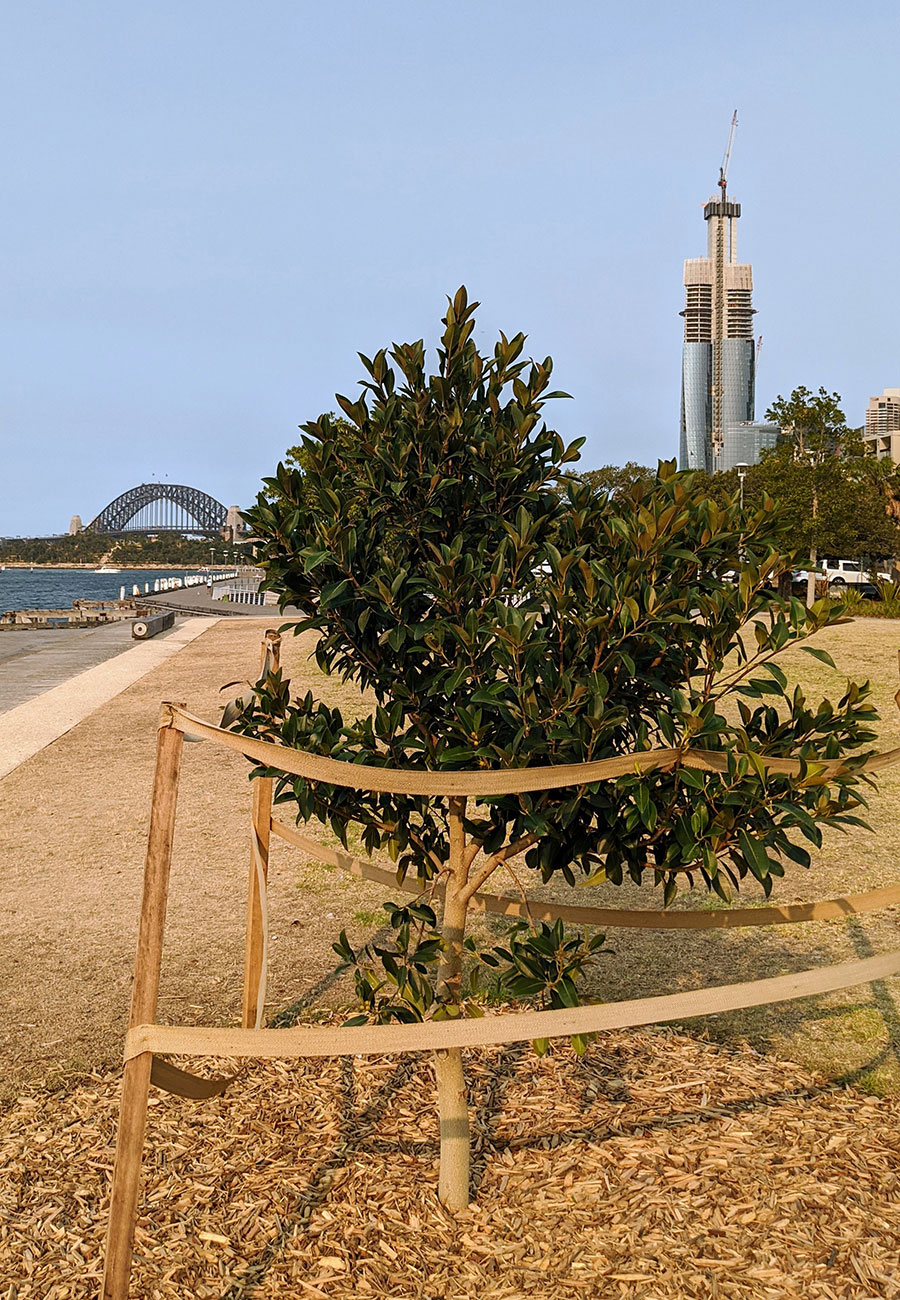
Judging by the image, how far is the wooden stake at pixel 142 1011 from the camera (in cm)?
251

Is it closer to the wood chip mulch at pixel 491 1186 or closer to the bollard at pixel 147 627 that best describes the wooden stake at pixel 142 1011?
the wood chip mulch at pixel 491 1186

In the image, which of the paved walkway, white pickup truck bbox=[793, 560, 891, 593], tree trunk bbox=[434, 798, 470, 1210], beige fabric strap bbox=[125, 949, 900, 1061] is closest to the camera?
beige fabric strap bbox=[125, 949, 900, 1061]

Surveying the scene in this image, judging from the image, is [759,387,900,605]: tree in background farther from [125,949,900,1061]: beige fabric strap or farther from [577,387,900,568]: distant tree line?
[125,949,900,1061]: beige fabric strap

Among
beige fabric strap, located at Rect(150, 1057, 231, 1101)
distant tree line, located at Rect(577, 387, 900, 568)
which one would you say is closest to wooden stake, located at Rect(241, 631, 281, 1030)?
beige fabric strap, located at Rect(150, 1057, 231, 1101)

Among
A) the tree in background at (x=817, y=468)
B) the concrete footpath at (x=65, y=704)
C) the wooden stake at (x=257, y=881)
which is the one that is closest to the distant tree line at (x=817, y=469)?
the tree in background at (x=817, y=468)

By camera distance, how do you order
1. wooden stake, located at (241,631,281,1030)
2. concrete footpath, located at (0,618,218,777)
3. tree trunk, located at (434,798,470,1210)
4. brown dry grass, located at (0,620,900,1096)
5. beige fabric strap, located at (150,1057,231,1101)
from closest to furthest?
1. beige fabric strap, located at (150,1057,231,1101)
2. tree trunk, located at (434,798,470,1210)
3. wooden stake, located at (241,631,281,1030)
4. brown dry grass, located at (0,620,900,1096)
5. concrete footpath, located at (0,618,218,777)

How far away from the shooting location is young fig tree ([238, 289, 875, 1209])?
2.51 metres

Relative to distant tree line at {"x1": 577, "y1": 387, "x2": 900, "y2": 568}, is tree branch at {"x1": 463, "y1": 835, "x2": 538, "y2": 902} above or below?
below

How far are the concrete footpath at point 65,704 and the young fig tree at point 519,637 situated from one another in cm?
834

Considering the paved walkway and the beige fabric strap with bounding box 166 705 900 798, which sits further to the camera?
the paved walkway

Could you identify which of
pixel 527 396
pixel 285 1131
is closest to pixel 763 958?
pixel 285 1131

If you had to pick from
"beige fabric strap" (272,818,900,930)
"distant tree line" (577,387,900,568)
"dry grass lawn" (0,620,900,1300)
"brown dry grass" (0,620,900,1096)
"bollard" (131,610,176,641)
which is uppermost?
"distant tree line" (577,387,900,568)

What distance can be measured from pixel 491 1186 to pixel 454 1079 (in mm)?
425

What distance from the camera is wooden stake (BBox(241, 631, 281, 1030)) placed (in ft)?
12.9
